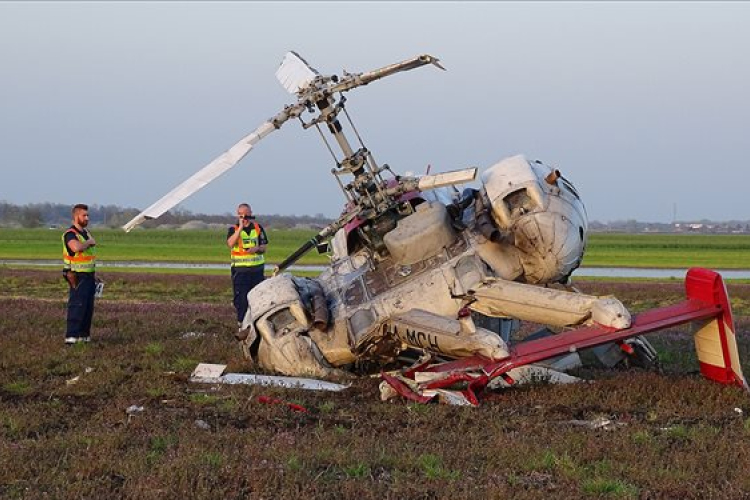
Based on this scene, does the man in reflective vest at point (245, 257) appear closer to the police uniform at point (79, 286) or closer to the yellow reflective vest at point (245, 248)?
the yellow reflective vest at point (245, 248)

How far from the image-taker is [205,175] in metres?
12.3

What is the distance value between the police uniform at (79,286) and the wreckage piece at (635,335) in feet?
22.3

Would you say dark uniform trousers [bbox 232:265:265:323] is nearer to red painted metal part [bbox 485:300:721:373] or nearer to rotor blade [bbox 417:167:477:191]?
rotor blade [bbox 417:167:477:191]

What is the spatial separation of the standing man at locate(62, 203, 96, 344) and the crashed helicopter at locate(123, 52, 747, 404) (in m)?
3.96

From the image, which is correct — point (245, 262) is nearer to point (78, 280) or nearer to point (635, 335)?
point (78, 280)

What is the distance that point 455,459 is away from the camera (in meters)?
8.33

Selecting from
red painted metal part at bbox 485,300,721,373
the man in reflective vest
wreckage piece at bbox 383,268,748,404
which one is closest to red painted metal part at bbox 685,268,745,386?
wreckage piece at bbox 383,268,748,404

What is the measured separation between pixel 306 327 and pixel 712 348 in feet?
16.7

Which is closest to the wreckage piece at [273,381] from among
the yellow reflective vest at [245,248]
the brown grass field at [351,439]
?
the brown grass field at [351,439]

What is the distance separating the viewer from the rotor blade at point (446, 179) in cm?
1196

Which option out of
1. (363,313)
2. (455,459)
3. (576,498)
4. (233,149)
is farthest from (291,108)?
(576,498)

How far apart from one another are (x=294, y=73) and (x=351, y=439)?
5692mm

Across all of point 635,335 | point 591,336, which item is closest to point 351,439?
point 591,336

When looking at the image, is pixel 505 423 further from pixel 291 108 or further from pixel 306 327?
pixel 291 108
